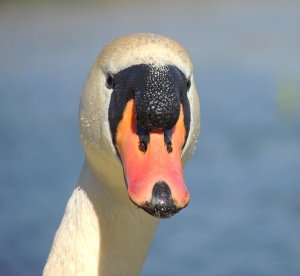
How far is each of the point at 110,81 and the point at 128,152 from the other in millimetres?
279

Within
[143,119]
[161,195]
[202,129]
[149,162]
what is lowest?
[161,195]

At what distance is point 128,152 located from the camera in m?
2.65

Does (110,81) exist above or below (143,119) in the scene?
above

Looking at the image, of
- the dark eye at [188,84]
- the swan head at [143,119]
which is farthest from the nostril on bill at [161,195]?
the dark eye at [188,84]

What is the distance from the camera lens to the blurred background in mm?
6758

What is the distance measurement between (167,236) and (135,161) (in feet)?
13.9

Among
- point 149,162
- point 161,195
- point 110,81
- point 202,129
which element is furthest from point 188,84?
point 202,129

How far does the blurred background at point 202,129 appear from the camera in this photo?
6758 mm

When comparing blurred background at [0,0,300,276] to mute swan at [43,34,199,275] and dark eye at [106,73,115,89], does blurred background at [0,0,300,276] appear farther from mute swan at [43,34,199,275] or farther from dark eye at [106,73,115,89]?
dark eye at [106,73,115,89]

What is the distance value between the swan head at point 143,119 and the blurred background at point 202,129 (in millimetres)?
3617

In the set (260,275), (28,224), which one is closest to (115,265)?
(260,275)

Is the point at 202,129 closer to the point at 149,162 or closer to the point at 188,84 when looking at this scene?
the point at 188,84

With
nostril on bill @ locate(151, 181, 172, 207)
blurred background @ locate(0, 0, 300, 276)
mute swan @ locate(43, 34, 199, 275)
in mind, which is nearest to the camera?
nostril on bill @ locate(151, 181, 172, 207)

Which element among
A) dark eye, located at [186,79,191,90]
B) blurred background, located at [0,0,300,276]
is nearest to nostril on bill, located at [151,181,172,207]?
dark eye, located at [186,79,191,90]
